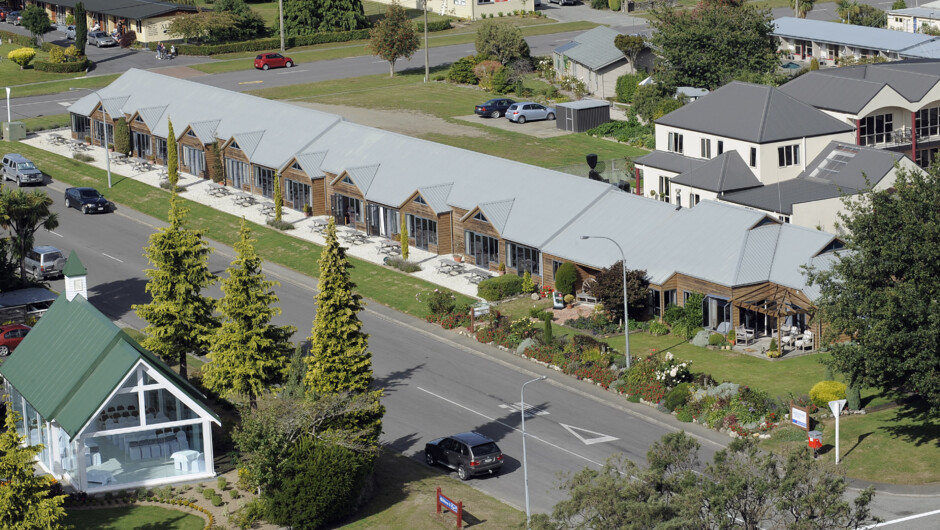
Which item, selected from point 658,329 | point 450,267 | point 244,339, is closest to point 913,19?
point 450,267

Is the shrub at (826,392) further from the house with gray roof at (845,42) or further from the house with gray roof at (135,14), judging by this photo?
the house with gray roof at (135,14)

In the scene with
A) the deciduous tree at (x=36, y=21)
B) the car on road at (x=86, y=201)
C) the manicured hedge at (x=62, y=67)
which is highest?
the deciduous tree at (x=36, y=21)

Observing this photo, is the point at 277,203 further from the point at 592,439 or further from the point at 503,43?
the point at 503,43

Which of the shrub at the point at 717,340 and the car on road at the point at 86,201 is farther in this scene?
the car on road at the point at 86,201

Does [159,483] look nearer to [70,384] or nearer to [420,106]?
[70,384]

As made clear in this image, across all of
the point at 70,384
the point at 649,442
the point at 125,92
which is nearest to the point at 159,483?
the point at 70,384

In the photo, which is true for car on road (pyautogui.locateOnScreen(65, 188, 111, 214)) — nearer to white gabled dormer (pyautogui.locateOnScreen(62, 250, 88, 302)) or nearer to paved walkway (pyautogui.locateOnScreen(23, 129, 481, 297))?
paved walkway (pyautogui.locateOnScreen(23, 129, 481, 297))

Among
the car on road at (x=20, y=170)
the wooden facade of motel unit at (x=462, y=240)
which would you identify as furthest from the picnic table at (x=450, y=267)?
the car on road at (x=20, y=170)
